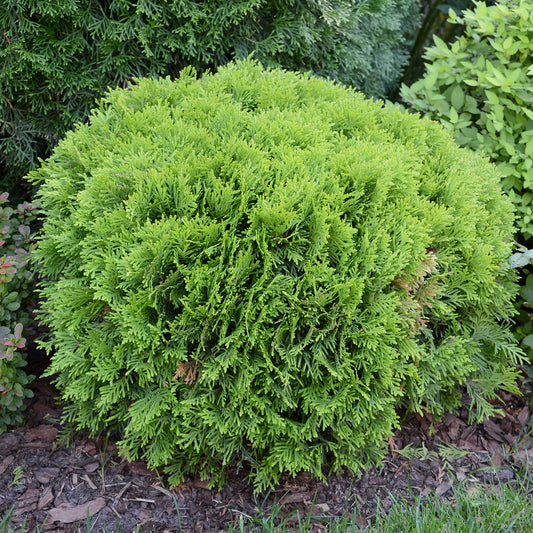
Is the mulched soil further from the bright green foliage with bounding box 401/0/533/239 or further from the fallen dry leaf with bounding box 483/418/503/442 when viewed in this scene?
the bright green foliage with bounding box 401/0/533/239

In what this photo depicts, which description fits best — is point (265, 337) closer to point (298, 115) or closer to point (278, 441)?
point (278, 441)

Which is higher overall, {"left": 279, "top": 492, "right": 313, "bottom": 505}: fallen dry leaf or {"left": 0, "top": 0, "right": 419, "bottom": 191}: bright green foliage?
{"left": 0, "top": 0, "right": 419, "bottom": 191}: bright green foliage

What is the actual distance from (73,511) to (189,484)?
0.54m

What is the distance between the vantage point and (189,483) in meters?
2.55

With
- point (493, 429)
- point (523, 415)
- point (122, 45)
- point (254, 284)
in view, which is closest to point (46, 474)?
point (254, 284)

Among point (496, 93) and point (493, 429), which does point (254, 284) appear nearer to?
point (493, 429)

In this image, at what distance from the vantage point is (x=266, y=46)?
3.63 m

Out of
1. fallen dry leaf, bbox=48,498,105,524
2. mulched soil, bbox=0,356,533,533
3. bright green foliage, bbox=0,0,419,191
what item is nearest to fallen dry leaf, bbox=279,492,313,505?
mulched soil, bbox=0,356,533,533

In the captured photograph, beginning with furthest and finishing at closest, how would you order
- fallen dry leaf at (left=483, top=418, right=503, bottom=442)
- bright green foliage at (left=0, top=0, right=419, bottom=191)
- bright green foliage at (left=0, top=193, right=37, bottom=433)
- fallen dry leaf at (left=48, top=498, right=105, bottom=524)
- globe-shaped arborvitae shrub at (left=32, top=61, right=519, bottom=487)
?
1. bright green foliage at (left=0, top=0, right=419, bottom=191)
2. fallen dry leaf at (left=483, top=418, right=503, bottom=442)
3. bright green foliage at (left=0, top=193, right=37, bottom=433)
4. fallen dry leaf at (left=48, top=498, right=105, bottom=524)
5. globe-shaped arborvitae shrub at (left=32, top=61, right=519, bottom=487)

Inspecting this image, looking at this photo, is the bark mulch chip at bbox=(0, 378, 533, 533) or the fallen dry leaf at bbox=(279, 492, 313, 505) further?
the fallen dry leaf at bbox=(279, 492, 313, 505)

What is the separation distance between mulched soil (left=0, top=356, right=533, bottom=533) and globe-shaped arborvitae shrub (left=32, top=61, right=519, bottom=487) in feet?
0.53

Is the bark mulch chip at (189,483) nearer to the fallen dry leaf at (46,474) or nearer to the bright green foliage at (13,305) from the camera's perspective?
the fallen dry leaf at (46,474)

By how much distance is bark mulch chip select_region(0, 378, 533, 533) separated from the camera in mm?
2381

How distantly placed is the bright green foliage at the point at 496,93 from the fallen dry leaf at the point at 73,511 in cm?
286
